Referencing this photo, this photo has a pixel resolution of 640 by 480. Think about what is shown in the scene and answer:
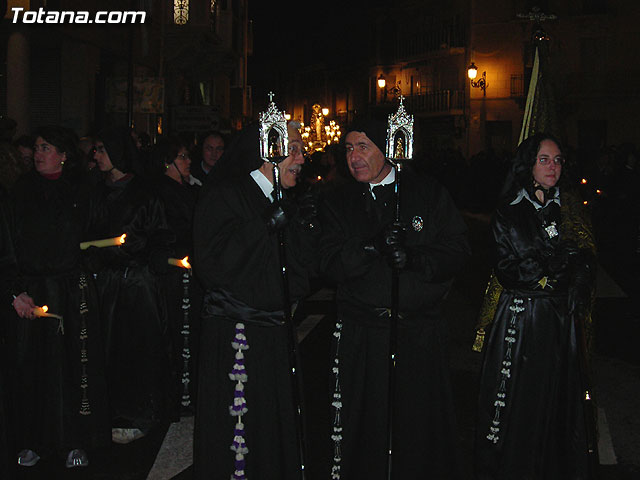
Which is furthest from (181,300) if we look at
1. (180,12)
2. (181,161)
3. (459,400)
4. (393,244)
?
(180,12)

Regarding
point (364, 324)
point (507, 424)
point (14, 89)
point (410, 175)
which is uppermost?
point (14, 89)

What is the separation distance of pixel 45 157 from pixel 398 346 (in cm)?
284

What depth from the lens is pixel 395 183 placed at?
4.83m

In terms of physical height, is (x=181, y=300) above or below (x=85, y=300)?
below

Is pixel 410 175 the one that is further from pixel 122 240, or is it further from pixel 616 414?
pixel 616 414

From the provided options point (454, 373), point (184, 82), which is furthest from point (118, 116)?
point (454, 373)

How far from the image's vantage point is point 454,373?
26.9ft

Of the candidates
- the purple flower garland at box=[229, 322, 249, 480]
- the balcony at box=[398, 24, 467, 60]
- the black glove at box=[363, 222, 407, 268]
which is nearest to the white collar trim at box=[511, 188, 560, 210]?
the black glove at box=[363, 222, 407, 268]

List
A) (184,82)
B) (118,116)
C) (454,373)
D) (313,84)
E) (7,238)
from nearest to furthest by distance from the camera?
(7,238)
(454,373)
(118,116)
(184,82)
(313,84)

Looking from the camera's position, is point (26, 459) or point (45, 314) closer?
point (45, 314)

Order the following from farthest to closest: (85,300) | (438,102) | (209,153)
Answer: (438,102), (209,153), (85,300)

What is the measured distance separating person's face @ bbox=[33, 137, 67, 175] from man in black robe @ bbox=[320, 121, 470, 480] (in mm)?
2179

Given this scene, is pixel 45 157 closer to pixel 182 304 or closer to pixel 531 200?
pixel 182 304

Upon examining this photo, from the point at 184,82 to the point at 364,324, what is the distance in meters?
26.8
